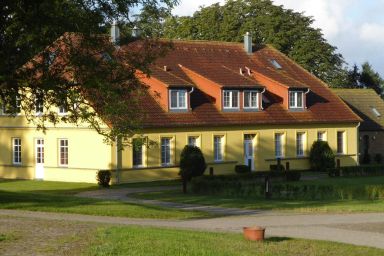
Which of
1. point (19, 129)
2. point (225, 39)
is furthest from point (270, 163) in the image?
point (225, 39)

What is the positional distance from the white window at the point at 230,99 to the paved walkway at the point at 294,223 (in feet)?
75.9

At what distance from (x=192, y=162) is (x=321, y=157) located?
12.6 m

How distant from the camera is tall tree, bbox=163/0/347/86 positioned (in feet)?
236

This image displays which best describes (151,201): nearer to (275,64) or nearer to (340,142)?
(340,142)

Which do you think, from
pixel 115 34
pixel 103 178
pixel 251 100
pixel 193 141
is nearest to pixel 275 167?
pixel 251 100

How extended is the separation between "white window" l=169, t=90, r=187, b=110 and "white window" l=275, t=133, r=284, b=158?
8.01 meters

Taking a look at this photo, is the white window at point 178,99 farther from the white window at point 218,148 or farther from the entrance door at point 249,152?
the entrance door at point 249,152

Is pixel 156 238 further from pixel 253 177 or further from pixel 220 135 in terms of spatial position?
pixel 220 135

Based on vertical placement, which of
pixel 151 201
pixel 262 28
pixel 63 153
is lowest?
pixel 151 201

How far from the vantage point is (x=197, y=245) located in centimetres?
1500

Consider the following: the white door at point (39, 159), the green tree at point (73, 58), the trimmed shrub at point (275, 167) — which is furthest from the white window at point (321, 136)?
the green tree at point (73, 58)

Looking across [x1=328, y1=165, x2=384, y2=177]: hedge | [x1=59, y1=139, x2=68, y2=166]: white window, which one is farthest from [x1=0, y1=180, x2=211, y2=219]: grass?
[x1=328, y1=165, x2=384, y2=177]: hedge

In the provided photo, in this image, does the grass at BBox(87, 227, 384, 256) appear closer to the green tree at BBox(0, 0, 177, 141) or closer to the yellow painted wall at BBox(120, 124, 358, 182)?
the green tree at BBox(0, 0, 177, 141)

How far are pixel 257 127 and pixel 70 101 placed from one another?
25.8m
